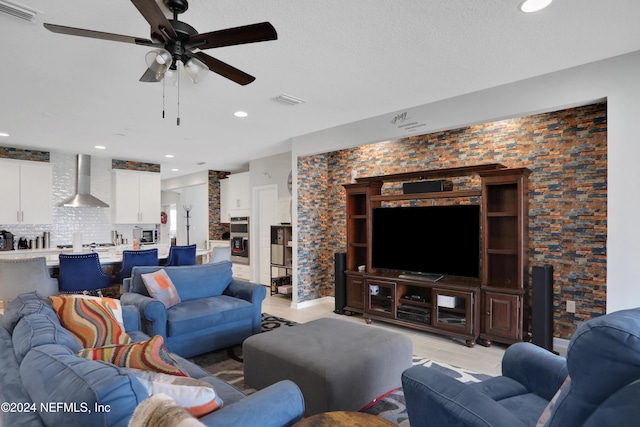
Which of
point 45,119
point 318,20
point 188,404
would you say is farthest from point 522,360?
point 45,119

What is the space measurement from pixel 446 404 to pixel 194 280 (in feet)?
10.2

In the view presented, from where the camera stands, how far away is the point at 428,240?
4.24 meters

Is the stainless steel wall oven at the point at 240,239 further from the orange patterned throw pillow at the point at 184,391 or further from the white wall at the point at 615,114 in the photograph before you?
the orange patterned throw pillow at the point at 184,391

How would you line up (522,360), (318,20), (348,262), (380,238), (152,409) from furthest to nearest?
1. (348,262)
2. (380,238)
3. (318,20)
4. (522,360)
5. (152,409)

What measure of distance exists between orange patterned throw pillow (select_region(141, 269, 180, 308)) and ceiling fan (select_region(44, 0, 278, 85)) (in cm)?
202

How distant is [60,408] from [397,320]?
3808 mm

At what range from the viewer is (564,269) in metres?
3.53

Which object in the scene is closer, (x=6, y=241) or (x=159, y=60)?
(x=159, y=60)

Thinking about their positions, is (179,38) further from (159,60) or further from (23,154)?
(23,154)

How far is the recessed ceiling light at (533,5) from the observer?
2.08 m

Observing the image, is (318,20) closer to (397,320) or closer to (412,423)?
(412,423)

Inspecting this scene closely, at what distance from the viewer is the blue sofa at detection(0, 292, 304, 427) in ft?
3.26

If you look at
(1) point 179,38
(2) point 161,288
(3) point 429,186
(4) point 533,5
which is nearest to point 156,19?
(1) point 179,38

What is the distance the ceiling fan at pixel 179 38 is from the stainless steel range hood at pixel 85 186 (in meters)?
5.38
